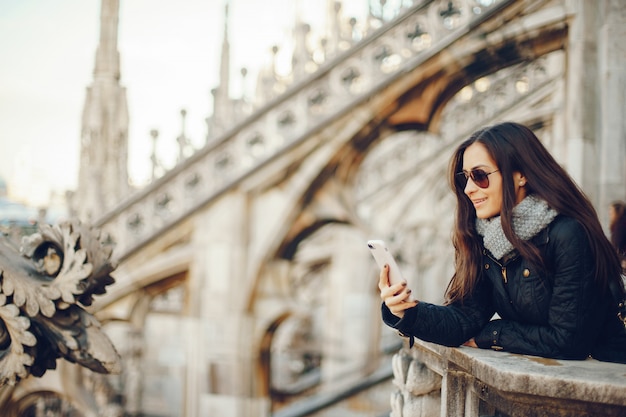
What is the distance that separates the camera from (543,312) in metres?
2.14

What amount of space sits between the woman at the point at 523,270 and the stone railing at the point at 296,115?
3380mm

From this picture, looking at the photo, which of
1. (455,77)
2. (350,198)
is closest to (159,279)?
(350,198)

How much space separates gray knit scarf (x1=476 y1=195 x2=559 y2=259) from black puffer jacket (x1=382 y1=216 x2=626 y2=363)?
0.02 metres

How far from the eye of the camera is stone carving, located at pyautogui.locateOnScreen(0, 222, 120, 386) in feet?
8.29

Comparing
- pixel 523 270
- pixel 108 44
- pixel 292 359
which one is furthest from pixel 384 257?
pixel 292 359

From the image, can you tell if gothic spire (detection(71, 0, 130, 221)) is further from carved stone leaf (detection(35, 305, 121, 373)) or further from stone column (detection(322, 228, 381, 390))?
stone column (detection(322, 228, 381, 390))

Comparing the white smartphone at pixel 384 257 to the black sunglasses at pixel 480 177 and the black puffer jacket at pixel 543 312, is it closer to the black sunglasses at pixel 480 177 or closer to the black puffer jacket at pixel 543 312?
the black puffer jacket at pixel 543 312

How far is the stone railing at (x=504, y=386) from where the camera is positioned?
1738 millimetres

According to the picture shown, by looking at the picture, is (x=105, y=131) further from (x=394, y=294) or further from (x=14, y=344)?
(x=394, y=294)

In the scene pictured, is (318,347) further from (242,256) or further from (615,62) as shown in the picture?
(615,62)

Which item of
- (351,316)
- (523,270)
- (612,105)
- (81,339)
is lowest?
(351,316)

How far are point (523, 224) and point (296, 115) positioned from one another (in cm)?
379

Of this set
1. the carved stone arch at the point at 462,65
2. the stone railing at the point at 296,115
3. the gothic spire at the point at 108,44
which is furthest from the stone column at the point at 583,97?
the gothic spire at the point at 108,44

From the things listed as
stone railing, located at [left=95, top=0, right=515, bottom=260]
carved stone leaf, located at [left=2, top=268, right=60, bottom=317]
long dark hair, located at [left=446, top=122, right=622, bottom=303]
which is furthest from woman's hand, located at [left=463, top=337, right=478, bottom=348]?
stone railing, located at [left=95, top=0, right=515, bottom=260]
